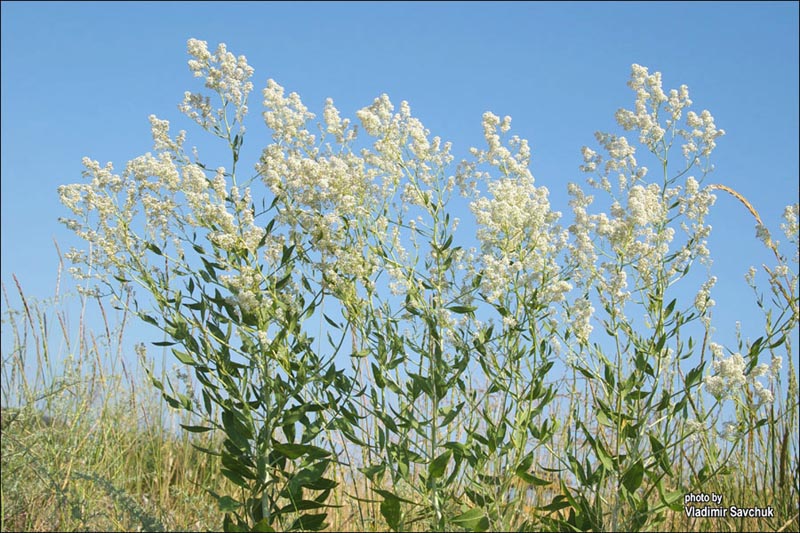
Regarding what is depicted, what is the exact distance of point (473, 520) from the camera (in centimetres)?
282

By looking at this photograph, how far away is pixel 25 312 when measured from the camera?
5727 millimetres

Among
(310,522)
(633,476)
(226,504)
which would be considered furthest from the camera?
(310,522)

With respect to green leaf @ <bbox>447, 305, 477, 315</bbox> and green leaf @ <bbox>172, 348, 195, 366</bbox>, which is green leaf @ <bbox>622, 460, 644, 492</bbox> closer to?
green leaf @ <bbox>447, 305, 477, 315</bbox>

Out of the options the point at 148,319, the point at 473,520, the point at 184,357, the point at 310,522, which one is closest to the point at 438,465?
the point at 473,520

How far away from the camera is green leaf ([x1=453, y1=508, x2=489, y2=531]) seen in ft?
9.24

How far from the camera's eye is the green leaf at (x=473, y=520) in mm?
2816

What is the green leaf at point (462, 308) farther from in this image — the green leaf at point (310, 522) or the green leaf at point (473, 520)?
the green leaf at point (310, 522)

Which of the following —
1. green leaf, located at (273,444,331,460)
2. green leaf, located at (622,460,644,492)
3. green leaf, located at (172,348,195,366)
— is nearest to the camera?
green leaf, located at (622,460,644,492)

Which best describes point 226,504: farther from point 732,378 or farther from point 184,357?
point 732,378

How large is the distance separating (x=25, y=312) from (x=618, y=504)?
15.6 ft

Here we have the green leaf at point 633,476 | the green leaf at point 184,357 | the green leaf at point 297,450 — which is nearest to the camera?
the green leaf at point 633,476

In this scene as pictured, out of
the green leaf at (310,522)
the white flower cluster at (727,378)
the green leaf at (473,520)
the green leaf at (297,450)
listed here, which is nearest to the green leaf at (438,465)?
the green leaf at (473,520)

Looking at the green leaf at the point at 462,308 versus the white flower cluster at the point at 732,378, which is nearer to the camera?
the white flower cluster at the point at 732,378

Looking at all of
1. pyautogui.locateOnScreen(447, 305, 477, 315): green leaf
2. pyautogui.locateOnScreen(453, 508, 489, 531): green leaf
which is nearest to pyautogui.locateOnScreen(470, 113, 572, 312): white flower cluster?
pyautogui.locateOnScreen(447, 305, 477, 315): green leaf
